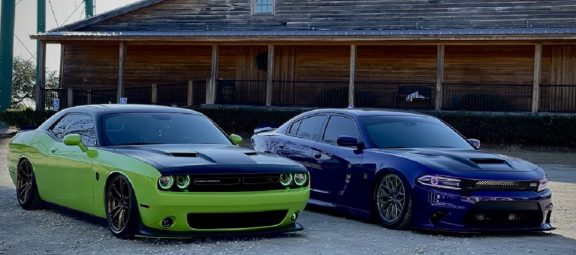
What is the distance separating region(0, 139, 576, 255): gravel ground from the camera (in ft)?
25.5

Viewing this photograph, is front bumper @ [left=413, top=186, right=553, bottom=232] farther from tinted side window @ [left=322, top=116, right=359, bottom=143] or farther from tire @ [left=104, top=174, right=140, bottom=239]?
tire @ [left=104, top=174, right=140, bottom=239]

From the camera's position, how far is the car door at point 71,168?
29.3 feet

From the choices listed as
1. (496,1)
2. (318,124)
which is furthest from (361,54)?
(318,124)

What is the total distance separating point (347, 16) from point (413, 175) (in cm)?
2170

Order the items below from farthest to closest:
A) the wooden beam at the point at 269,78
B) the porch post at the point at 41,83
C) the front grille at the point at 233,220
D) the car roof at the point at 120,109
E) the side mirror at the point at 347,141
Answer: the porch post at the point at 41,83, the wooden beam at the point at 269,78, the side mirror at the point at 347,141, the car roof at the point at 120,109, the front grille at the point at 233,220

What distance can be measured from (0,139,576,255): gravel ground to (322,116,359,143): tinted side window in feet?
3.43

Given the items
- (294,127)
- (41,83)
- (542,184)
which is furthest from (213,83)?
(542,184)

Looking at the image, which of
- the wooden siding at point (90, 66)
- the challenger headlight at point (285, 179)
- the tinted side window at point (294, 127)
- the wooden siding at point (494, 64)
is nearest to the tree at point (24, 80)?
the wooden siding at point (90, 66)

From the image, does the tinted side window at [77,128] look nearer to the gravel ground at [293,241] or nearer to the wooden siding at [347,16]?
the gravel ground at [293,241]

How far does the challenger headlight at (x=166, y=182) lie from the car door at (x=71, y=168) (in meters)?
1.29

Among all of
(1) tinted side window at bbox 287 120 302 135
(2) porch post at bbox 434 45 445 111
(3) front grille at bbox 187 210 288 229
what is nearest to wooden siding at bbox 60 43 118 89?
(2) porch post at bbox 434 45 445 111

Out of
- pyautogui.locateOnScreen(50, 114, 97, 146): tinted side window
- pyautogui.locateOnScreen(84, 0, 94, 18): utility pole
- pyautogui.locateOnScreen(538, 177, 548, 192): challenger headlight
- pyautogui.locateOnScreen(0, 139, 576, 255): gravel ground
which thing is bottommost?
pyautogui.locateOnScreen(0, 139, 576, 255): gravel ground

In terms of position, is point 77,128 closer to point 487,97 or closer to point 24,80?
point 487,97

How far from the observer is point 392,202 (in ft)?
Answer: 31.8
